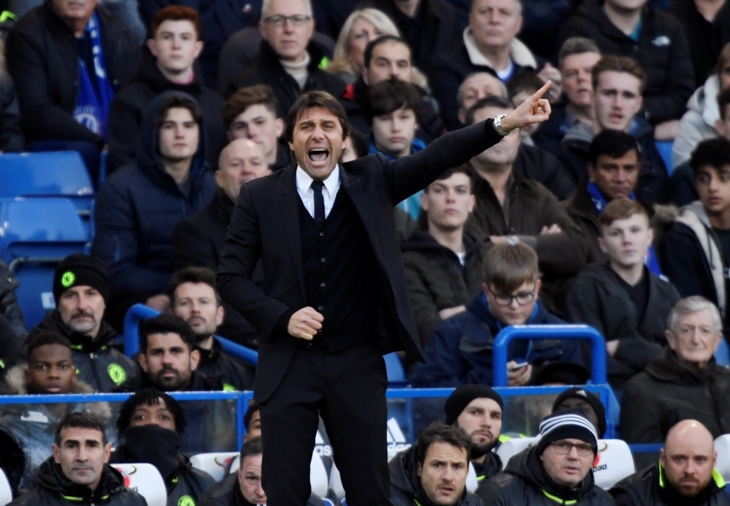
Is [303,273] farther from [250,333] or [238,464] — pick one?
[250,333]

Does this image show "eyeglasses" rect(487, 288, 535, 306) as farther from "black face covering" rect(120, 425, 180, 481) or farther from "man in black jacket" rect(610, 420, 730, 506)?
"black face covering" rect(120, 425, 180, 481)

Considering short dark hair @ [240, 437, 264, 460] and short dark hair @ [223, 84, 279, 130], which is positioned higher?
short dark hair @ [223, 84, 279, 130]

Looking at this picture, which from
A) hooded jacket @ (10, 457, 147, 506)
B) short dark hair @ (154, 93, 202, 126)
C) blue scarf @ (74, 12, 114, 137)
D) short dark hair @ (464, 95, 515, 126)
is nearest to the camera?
hooded jacket @ (10, 457, 147, 506)

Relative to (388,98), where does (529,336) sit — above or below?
below

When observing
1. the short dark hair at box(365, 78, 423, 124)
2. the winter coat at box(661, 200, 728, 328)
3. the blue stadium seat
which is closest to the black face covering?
the blue stadium seat

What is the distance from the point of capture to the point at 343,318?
5367mm

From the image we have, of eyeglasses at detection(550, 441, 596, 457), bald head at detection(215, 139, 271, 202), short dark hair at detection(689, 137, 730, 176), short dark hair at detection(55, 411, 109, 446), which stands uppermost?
short dark hair at detection(689, 137, 730, 176)

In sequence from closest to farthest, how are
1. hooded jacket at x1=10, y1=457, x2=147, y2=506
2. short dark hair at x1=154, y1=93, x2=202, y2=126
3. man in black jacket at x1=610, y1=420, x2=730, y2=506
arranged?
1. hooded jacket at x1=10, y1=457, x2=147, y2=506
2. man in black jacket at x1=610, y1=420, x2=730, y2=506
3. short dark hair at x1=154, y1=93, x2=202, y2=126

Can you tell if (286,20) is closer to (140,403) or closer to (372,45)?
(372,45)

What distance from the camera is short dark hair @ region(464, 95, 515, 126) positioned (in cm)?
996

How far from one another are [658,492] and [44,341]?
10.2 ft

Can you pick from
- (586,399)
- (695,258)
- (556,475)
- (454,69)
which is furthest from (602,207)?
(556,475)

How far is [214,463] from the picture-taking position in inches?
304

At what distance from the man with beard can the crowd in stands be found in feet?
0.04
